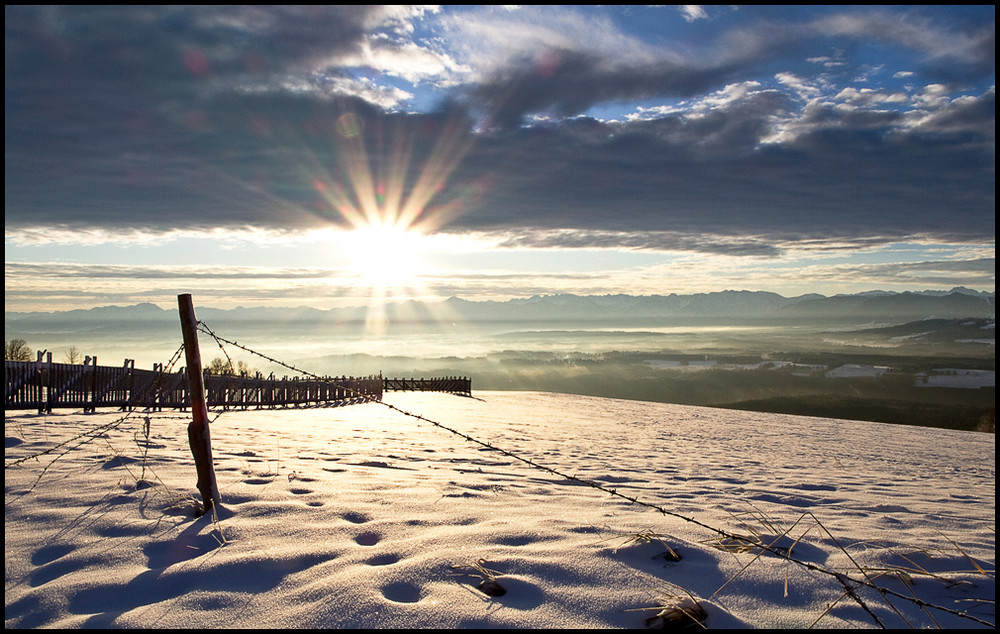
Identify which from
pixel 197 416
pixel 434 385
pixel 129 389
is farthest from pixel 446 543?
pixel 434 385

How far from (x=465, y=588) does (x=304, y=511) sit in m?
1.82

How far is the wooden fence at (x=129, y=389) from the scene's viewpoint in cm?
1165

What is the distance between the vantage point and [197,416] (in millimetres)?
4219

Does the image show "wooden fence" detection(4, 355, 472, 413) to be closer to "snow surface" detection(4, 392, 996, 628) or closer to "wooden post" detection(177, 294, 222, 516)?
"snow surface" detection(4, 392, 996, 628)

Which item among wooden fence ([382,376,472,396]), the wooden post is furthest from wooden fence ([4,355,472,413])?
wooden fence ([382,376,472,396])

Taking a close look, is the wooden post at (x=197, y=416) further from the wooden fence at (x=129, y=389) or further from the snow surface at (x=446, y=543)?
the wooden fence at (x=129, y=389)

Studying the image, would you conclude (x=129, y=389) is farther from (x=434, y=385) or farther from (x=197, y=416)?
(x=434, y=385)

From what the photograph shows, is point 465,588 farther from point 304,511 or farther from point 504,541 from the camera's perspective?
point 304,511

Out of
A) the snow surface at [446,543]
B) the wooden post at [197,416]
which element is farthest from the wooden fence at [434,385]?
the wooden post at [197,416]

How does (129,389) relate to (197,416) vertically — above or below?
below

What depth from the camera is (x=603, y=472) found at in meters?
6.91

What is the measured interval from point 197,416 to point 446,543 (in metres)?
2.30

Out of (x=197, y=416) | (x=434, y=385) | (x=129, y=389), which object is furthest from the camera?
(x=434, y=385)

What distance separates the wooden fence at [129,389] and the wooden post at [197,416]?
2.83m
